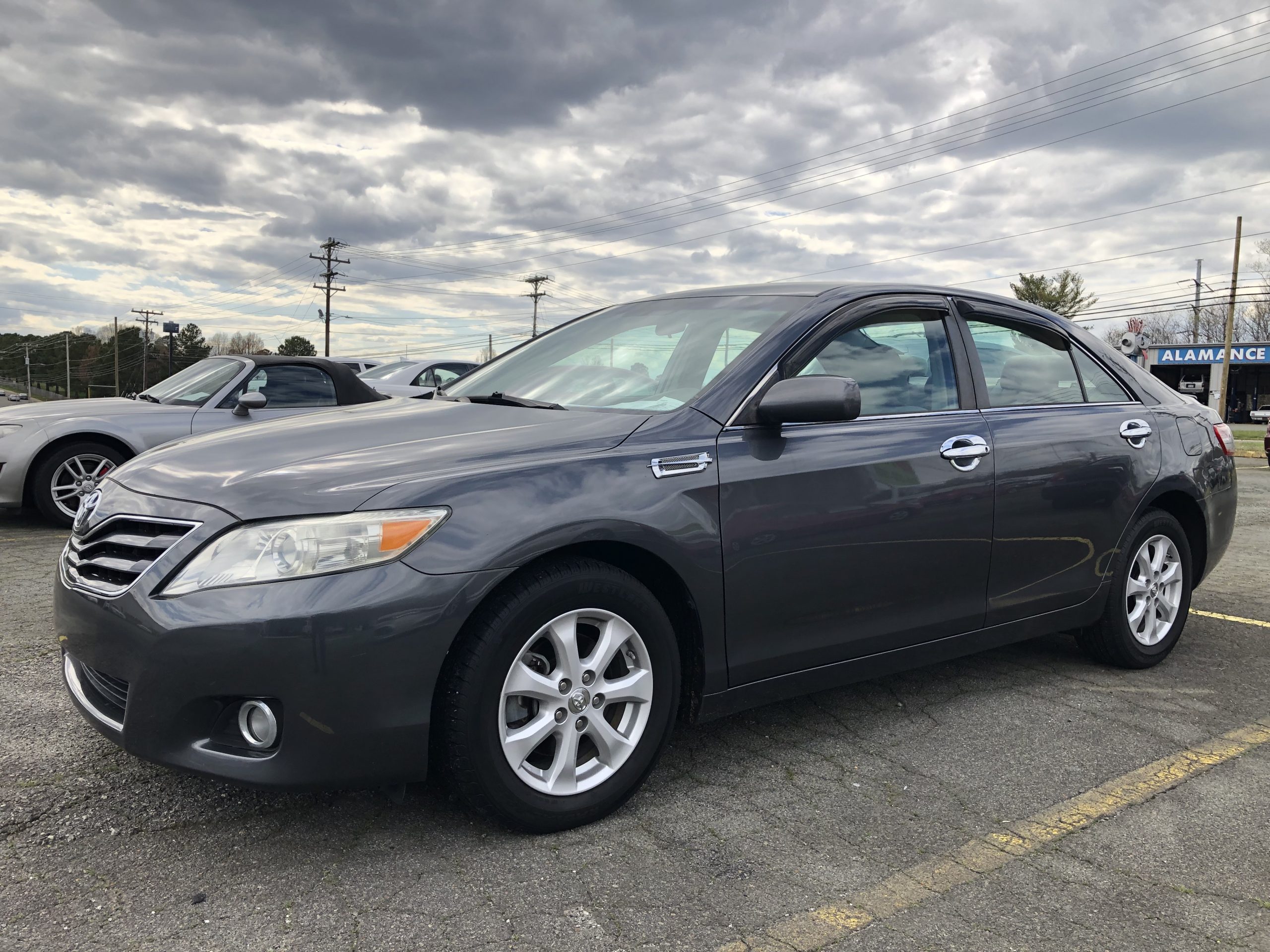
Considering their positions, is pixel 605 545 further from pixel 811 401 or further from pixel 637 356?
pixel 637 356

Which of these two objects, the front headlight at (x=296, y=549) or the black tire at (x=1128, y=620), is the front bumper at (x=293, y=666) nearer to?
the front headlight at (x=296, y=549)

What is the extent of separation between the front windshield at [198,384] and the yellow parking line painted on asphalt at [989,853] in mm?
7201

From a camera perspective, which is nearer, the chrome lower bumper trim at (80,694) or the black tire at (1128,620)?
the chrome lower bumper trim at (80,694)

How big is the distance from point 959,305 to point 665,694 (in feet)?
6.64

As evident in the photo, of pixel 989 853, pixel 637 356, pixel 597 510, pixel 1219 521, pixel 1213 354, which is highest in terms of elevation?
pixel 1213 354

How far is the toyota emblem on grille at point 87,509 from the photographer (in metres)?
2.81

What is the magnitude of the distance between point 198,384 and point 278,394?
84cm

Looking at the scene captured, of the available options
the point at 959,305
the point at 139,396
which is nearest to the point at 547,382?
the point at 959,305

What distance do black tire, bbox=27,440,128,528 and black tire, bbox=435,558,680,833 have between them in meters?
6.60

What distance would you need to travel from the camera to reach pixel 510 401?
3398mm

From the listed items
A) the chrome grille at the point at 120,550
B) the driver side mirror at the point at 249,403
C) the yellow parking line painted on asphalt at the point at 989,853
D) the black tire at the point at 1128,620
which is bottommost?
the yellow parking line painted on asphalt at the point at 989,853

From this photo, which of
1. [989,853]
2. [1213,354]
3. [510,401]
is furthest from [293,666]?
[1213,354]

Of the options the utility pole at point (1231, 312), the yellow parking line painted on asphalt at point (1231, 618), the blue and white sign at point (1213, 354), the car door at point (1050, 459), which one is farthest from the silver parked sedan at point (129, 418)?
the blue and white sign at point (1213, 354)

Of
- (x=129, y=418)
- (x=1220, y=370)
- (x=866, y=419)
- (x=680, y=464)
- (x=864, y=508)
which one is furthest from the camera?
(x=1220, y=370)
